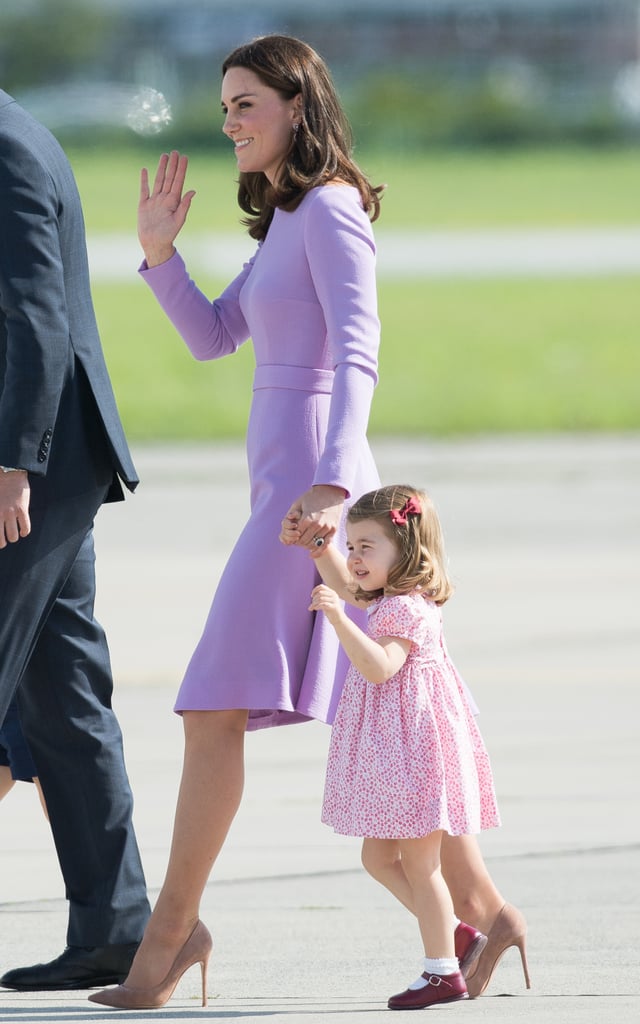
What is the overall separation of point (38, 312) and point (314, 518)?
2.00 ft

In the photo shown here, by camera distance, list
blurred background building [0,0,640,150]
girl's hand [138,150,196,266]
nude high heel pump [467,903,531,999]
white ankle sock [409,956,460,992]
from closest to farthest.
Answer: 1. white ankle sock [409,956,460,992]
2. nude high heel pump [467,903,531,999]
3. girl's hand [138,150,196,266]
4. blurred background building [0,0,640,150]

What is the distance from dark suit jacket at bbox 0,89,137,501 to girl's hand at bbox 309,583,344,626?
53 centimetres

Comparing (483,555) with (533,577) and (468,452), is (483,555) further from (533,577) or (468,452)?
(468,452)

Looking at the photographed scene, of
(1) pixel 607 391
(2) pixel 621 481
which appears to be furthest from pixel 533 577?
(1) pixel 607 391

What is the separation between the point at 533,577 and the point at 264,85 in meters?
5.99

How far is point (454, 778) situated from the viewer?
3.52 meters

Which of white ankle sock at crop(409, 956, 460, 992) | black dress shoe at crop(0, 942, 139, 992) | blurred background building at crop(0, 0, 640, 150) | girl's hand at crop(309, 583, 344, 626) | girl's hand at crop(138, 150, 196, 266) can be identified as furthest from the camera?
blurred background building at crop(0, 0, 640, 150)

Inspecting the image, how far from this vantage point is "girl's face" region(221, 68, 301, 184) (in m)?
3.71

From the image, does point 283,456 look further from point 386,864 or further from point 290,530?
point 386,864

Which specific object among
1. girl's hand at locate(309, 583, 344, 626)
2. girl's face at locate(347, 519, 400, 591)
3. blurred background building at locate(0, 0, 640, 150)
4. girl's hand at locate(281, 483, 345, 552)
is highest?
blurred background building at locate(0, 0, 640, 150)

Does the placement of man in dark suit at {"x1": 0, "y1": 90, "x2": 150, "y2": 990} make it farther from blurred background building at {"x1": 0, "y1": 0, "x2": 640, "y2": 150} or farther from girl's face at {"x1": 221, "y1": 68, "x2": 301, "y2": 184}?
blurred background building at {"x1": 0, "y1": 0, "x2": 640, "y2": 150}

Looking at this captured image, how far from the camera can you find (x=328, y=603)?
3.43 meters

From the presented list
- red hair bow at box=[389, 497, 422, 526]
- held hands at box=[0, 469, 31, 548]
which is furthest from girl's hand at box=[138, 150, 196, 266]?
red hair bow at box=[389, 497, 422, 526]

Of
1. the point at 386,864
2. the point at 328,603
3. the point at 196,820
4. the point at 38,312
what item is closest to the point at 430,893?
the point at 386,864
